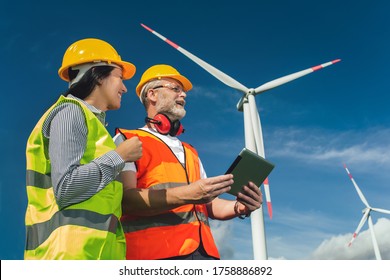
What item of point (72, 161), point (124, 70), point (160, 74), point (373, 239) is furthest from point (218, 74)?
point (373, 239)

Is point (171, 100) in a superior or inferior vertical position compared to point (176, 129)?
superior

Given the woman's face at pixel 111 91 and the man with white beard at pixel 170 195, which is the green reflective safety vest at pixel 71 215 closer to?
the woman's face at pixel 111 91

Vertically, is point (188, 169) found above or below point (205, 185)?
above

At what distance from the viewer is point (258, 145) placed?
1783cm

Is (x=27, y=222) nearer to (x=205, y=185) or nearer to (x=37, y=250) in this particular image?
(x=37, y=250)

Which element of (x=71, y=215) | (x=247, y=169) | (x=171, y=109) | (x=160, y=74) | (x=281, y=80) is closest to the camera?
(x=71, y=215)

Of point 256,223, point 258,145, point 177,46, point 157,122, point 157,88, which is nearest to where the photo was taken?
point 157,122

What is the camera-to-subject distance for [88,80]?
4988 mm

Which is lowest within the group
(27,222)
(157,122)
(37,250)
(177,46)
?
(37,250)

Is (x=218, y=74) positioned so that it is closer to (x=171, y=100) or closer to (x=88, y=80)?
(x=171, y=100)

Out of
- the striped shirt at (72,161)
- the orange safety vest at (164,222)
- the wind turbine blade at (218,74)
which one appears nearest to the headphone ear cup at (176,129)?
the orange safety vest at (164,222)

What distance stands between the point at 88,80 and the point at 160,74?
183 centimetres

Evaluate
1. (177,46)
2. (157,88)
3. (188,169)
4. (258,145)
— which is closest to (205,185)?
(188,169)

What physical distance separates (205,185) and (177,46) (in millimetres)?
17483
